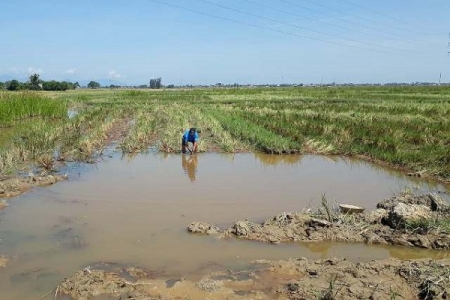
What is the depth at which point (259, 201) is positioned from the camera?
687 centimetres

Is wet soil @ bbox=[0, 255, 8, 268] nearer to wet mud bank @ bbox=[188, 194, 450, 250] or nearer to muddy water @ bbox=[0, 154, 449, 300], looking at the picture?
muddy water @ bbox=[0, 154, 449, 300]

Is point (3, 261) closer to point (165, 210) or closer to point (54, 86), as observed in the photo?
point (165, 210)

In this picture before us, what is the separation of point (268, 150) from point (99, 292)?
26.5 feet

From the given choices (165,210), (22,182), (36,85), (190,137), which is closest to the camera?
(165,210)

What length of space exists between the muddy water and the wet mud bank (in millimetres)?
158

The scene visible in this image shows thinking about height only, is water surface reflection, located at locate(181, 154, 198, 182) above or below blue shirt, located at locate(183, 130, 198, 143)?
below

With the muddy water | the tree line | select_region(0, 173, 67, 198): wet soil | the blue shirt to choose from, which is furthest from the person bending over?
the tree line

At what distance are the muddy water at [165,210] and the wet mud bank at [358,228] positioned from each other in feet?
0.52

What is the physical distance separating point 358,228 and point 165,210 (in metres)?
2.77

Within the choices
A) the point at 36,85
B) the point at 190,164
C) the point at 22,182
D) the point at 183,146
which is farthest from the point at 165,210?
the point at 36,85

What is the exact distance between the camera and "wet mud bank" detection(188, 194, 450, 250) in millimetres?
5188

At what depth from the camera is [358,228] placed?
17.9 ft

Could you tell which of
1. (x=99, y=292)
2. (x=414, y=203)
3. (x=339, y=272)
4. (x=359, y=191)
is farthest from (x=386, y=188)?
(x=99, y=292)

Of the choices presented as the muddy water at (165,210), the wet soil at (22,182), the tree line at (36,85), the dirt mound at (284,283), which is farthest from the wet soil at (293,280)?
the tree line at (36,85)
